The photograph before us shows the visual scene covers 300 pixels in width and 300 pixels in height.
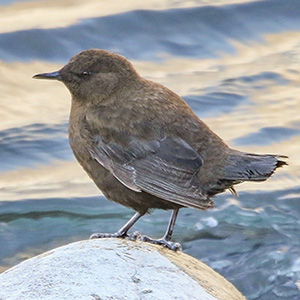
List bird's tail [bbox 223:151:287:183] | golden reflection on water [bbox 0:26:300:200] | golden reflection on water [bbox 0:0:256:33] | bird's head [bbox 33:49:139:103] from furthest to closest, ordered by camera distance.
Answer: golden reflection on water [bbox 0:0:256:33]
golden reflection on water [bbox 0:26:300:200]
bird's head [bbox 33:49:139:103]
bird's tail [bbox 223:151:287:183]

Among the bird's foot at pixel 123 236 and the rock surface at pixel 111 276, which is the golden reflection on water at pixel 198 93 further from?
the rock surface at pixel 111 276

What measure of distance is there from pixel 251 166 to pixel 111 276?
1.19 meters

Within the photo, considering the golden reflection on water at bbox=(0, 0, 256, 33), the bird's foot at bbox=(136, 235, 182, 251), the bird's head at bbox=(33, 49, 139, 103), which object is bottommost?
the bird's foot at bbox=(136, 235, 182, 251)

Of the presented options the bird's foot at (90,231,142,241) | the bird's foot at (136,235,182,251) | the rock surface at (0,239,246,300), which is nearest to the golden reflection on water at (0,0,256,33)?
the bird's foot at (90,231,142,241)

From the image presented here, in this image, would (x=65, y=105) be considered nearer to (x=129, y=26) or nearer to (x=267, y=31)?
(x=129, y=26)

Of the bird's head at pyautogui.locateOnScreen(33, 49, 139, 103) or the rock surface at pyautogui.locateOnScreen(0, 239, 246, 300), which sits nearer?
the rock surface at pyautogui.locateOnScreen(0, 239, 246, 300)

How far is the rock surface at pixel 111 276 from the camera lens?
4.09m

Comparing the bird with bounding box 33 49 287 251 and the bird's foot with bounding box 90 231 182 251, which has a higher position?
the bird with bounding box 33 49 287 251

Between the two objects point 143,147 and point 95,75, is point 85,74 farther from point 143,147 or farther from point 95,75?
point 143,147

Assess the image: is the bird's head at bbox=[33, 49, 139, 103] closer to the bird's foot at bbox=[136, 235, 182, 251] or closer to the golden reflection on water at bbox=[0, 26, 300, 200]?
the bird's foot at bbox=[136, 235, 182, 251]

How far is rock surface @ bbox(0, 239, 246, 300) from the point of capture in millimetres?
4094

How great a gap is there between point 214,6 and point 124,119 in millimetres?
5976

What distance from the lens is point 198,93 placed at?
369 inches

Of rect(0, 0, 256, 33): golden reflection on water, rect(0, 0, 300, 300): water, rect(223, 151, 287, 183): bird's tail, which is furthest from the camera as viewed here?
rect(0, 0, 256, 33): golden reflection on water
